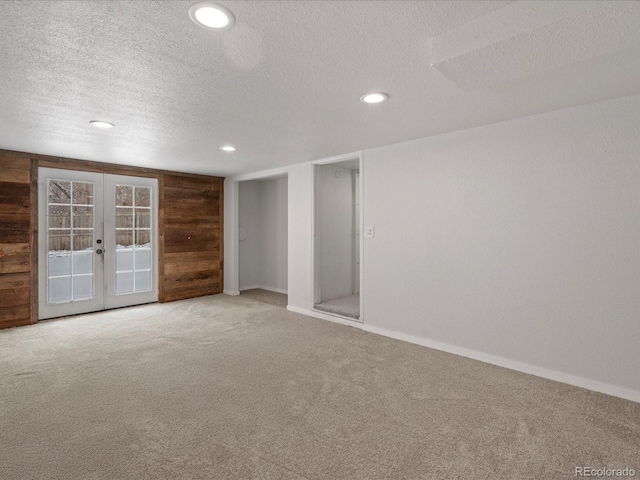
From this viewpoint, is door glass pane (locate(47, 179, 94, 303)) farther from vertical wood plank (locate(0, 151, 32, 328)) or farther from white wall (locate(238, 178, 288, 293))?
white wall (locate(238, 178, 288, 293))

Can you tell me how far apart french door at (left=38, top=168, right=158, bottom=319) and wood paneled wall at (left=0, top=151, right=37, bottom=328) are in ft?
0.47

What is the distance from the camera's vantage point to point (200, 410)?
2.32m

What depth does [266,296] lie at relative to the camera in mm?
6172

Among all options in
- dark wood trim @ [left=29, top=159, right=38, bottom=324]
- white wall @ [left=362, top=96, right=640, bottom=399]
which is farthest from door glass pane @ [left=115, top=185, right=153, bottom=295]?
white wall @ [left=362, top=96, right=640, bottom=399]

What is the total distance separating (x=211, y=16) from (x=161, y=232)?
4547 millimetres

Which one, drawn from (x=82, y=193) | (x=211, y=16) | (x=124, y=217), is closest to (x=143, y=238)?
(x=124, y=217)

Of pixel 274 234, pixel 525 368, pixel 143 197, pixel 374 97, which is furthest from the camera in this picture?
pixel 274 234

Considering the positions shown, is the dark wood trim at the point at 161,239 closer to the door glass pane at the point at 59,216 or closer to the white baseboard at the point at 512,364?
the door glass pane at the point at 59,216

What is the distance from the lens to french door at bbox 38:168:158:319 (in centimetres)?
449

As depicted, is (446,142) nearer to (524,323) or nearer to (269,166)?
(524,323)

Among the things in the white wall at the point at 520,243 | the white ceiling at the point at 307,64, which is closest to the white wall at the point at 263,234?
the white wall at the point at 520,243

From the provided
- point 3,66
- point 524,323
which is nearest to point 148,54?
point 3,66

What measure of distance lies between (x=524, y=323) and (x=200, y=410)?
2649 mm

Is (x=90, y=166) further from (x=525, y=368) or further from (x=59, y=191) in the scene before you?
(x=525, y=368)
